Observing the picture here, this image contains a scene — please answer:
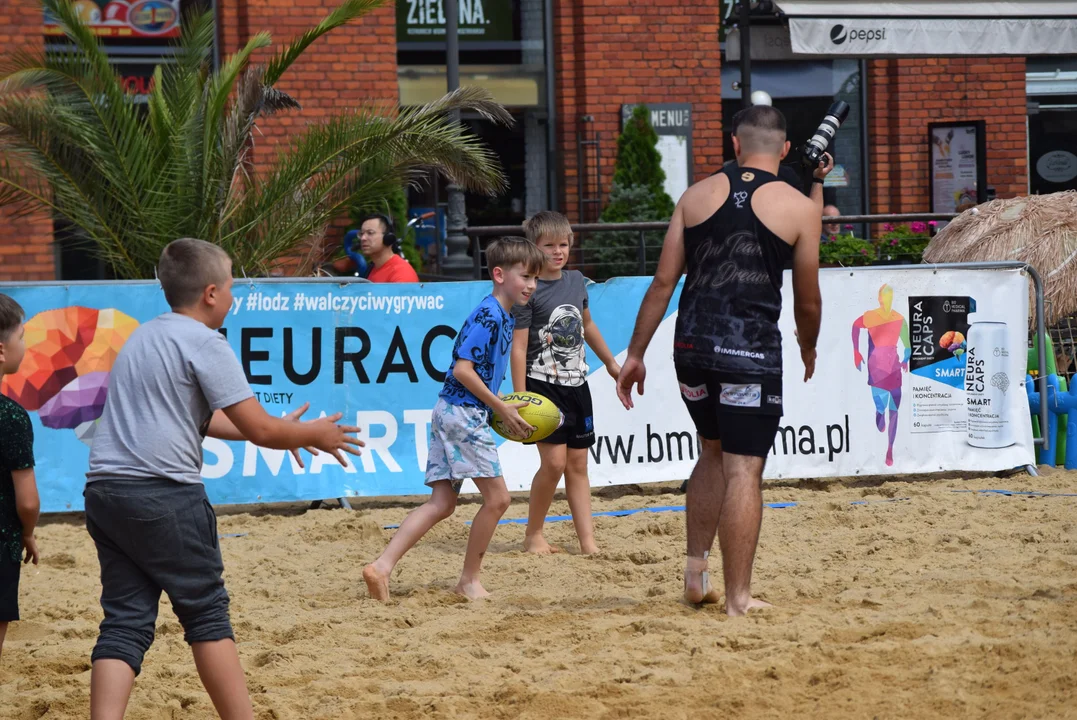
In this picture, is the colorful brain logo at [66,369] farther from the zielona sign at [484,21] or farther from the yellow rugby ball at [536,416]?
the zielona sign at [484,21]

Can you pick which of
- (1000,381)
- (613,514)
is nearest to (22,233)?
(613,514)

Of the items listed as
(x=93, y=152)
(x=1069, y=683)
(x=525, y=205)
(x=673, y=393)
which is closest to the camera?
(x=1069, y=683)

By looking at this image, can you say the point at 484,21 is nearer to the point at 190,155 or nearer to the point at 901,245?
the point at 901,245

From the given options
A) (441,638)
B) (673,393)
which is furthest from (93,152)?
(441,638)

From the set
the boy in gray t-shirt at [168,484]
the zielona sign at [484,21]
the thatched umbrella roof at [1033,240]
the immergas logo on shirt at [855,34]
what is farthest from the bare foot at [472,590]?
the zielona sign at [484,21]

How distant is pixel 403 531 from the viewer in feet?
19.9

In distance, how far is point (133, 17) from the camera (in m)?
14.5

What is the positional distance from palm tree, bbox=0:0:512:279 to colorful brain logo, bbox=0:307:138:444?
1935 mm

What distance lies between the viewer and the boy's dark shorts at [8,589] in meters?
4.43

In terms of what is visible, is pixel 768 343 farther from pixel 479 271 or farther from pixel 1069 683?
pixel 479 271

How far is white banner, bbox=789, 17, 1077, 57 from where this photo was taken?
534 inches

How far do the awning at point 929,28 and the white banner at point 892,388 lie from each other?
483 cm

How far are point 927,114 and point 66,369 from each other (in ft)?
41.4

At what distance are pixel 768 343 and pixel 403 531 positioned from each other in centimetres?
194
